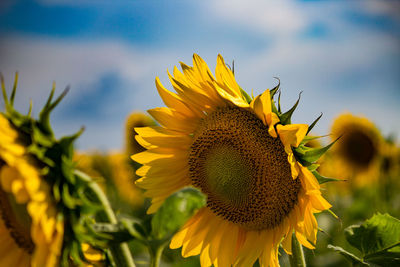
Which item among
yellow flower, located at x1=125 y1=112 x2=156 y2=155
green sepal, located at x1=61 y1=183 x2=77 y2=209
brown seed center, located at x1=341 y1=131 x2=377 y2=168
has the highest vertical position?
green sepal, located at x1=61 y1=183 x2=77 y2=209

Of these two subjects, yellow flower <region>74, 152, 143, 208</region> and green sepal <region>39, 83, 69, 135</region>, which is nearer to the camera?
green sepal <region>39, 83, 69, 135</region>

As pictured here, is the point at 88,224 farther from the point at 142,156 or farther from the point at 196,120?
the point at 196,120

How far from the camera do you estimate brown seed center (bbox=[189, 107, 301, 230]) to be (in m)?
2.18

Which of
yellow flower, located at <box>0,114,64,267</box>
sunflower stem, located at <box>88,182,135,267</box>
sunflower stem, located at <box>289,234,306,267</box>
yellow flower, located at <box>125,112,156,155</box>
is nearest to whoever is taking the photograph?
yellow flower, located at <box>0,114,64,267</box>

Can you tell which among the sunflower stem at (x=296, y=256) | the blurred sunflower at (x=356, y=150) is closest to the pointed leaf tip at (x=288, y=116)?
the sunflower stem at (x=296, y=256)

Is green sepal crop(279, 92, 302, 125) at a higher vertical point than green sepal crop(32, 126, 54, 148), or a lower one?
higher

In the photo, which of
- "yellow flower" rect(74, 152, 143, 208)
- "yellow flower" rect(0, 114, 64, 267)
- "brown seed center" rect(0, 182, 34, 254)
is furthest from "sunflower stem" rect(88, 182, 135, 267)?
"yellow flower" rect(74, 152, 143, 208)

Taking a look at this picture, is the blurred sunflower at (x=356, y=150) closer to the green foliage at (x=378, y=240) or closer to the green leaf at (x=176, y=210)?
the green foliage at (x=378, y=240)

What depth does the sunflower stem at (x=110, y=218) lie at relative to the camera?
65.8 inches

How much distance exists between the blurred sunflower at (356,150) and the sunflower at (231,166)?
3.30 meters

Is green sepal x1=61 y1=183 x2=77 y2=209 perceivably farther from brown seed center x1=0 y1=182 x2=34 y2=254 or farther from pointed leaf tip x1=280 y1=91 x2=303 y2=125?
pointed leaf tip x1=280 y1=91 x2=303 y2=125

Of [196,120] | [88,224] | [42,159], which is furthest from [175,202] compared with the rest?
[196,120]

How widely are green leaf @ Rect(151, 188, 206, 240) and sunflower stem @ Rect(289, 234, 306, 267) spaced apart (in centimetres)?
71

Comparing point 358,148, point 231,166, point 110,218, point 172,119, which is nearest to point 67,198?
point 110,218
